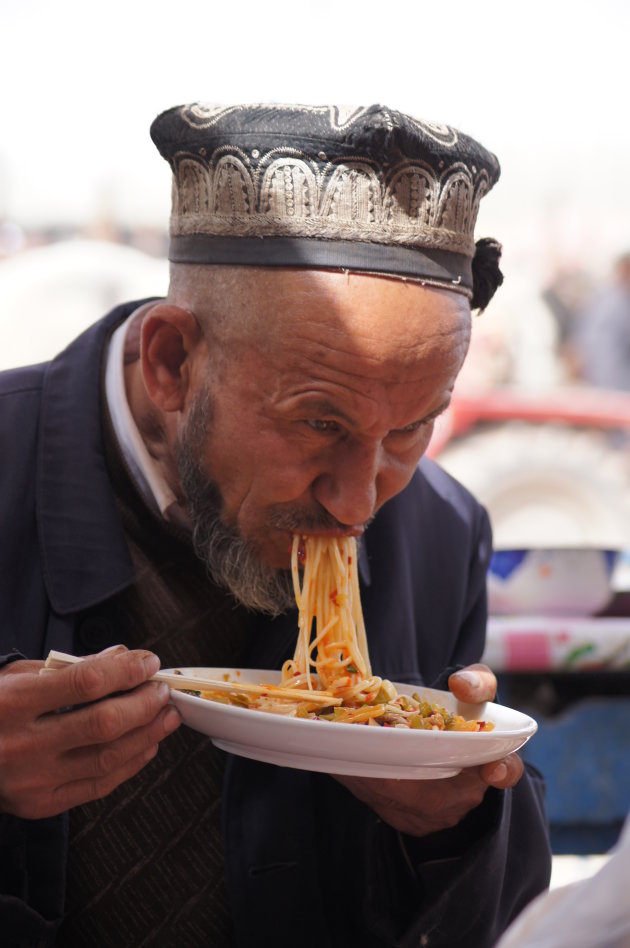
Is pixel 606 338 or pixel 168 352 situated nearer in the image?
pixel 168 352

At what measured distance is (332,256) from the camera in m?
1.92

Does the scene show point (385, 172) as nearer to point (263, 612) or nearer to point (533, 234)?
point (263, 612)

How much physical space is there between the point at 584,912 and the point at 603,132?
24.4ft

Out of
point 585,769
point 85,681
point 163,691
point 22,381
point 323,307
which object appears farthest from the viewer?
point 585,769

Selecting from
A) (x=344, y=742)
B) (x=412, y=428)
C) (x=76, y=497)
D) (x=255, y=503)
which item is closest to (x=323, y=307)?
(x=412, y=428)

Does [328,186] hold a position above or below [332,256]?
above

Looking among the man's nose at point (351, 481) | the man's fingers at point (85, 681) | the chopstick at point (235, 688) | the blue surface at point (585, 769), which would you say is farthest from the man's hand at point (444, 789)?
the blue surface at point (585, 769)

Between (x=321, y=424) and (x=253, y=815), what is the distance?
82cm

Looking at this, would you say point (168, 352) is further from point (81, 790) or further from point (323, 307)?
point (81, 790)

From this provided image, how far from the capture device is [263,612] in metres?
2.29

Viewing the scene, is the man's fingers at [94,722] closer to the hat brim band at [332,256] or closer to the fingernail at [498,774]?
the fingernail at [498,774]

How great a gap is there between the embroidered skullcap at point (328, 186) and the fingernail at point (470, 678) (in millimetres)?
729

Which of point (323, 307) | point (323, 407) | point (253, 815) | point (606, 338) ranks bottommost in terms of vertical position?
point (253, 815)

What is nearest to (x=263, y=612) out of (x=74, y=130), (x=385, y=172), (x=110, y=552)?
(x=110, y=552)
